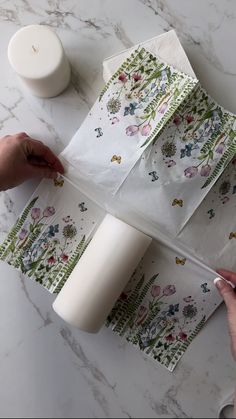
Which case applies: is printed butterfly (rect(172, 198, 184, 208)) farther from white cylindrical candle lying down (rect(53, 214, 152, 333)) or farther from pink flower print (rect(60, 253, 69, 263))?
pink flower print (rect(60, 253, 69, 263))

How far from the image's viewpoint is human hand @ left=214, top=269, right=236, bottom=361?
1.99 ft

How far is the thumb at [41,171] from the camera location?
2.03 ft

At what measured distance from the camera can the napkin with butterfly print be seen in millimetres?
604

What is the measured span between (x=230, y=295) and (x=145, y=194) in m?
0.17

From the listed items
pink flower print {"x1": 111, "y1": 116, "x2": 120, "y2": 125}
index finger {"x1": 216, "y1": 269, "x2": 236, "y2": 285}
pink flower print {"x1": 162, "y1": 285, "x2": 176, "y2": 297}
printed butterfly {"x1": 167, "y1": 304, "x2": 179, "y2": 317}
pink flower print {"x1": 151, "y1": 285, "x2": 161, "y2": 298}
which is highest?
pink flower print {"x1": 111, "y1": 116, "x2": 120, "y2": 125}

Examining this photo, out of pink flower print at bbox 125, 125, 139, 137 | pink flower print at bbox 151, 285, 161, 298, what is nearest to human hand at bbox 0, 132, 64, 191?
pink flower print at bbox 125, 125, 139, 137

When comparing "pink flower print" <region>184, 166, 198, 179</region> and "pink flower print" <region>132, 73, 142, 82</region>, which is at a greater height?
"pink flower print" <region>132, 73, 142, 82</region>

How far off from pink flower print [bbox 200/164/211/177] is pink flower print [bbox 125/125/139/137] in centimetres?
10

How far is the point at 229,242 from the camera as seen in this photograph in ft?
2.05

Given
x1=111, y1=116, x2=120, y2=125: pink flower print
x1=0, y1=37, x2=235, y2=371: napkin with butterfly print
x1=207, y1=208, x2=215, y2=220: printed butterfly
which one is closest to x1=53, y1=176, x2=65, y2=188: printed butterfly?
x1=0, y1=37, x2=235, y2=371: napkin with butterfly print

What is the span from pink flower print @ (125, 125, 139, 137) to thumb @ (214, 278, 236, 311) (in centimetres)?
23

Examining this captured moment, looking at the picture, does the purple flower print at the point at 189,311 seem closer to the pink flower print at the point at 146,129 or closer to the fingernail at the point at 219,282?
the fingernail at the point at 219,282

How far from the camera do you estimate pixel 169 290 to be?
0.64 metres

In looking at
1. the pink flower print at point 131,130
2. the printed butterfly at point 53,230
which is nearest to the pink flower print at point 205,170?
the pink flower print at point 131,130
